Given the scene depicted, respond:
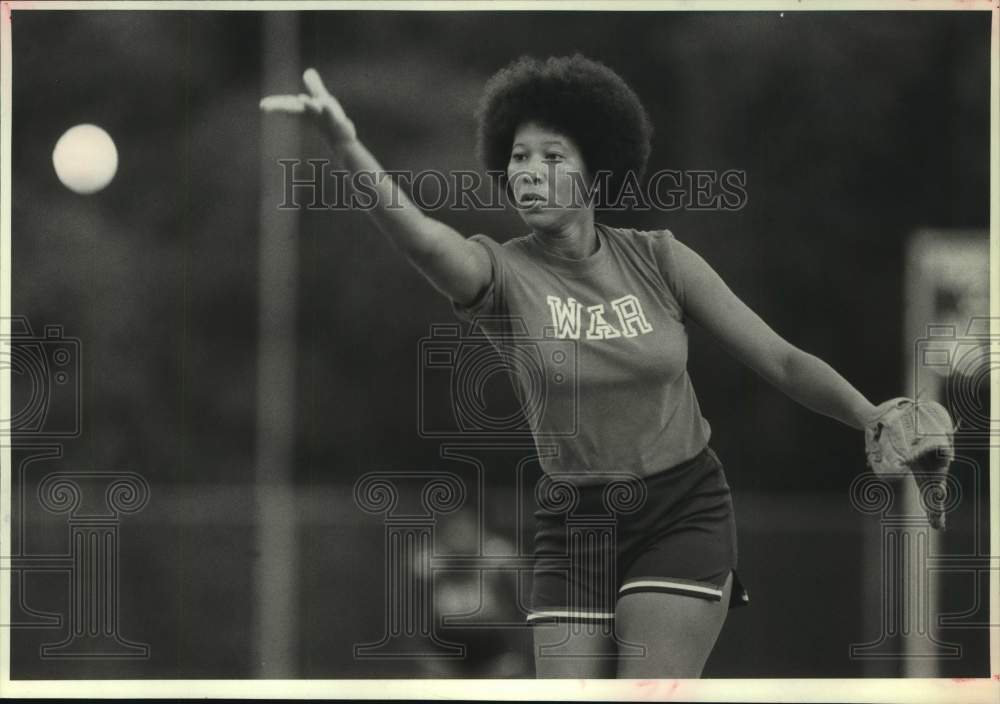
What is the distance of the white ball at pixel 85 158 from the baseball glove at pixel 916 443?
242 centimetres

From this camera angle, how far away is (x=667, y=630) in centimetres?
405

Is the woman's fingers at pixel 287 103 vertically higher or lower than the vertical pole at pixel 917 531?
higher

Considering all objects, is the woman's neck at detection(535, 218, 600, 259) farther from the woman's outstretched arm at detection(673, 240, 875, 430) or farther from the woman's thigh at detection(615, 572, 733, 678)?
the woman's thigh at detection(615, 572, 733, 678)

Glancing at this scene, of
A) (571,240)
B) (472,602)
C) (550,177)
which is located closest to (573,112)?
(550,177)

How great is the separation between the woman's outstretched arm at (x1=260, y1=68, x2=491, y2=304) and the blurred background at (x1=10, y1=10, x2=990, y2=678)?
14.1 inches

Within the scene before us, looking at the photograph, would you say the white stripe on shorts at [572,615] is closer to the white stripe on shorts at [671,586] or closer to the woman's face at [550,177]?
the white stripe on shorts at [671,586]

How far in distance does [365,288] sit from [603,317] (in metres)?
0.79

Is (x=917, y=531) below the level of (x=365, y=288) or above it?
below

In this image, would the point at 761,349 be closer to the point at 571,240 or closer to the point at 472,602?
the point at 571,240

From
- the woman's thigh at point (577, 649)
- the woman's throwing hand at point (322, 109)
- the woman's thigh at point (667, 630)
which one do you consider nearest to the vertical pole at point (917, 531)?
the woman's thigh at point (667, 630)

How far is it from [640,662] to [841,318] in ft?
3.99

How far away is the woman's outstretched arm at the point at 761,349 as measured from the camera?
13.9 feet

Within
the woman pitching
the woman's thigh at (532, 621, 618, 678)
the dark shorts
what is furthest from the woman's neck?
the woman's thigh at (532, 621, 618, 678)

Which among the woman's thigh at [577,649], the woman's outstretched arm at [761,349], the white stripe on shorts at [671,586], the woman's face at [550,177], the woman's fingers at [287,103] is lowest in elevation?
the woman's thigh at [577,649]
